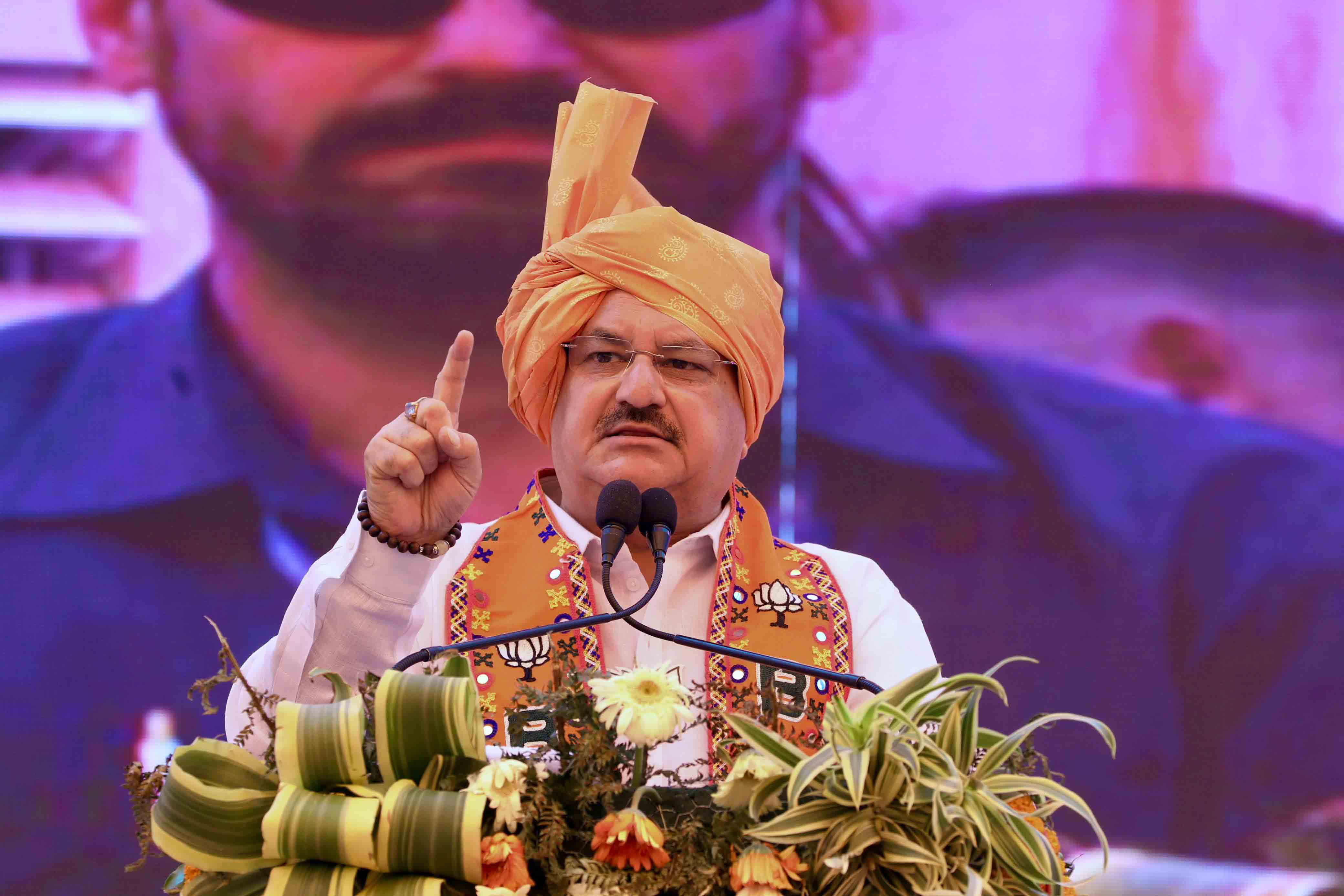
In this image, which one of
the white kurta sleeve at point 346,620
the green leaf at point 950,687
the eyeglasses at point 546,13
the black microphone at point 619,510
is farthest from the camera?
the eyeglasses at point 546,13

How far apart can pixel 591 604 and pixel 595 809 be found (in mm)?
1227

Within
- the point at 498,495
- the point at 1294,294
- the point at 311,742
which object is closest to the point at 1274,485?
the point at 1294,294

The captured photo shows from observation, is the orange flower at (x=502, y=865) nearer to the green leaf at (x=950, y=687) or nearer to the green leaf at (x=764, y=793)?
the green leaf at (x=764, y=793)

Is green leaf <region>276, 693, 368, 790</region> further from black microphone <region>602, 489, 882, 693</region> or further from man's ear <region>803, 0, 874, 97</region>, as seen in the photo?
man's ear <region>803, 0, 874, 97</region>

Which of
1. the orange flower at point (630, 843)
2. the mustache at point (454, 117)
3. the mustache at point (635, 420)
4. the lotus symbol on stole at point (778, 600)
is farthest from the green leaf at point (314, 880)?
the mustache at point (454, 117)

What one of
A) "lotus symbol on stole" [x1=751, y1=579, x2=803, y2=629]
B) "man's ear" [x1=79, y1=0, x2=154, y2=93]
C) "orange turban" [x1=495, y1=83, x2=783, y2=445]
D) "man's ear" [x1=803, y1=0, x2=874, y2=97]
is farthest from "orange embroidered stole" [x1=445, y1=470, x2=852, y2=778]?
"man's ear" [x1=79, y1=0, x2=154, y2=93]

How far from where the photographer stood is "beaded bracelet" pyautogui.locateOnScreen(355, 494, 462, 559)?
2.04 m

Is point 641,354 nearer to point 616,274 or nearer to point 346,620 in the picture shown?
point 616,274

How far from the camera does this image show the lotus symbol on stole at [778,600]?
8.52 ft

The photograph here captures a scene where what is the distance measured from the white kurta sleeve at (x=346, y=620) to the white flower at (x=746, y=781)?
92 cm

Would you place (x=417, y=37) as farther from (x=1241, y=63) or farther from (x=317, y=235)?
(x=1241, y=63)

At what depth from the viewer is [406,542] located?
6.72ft

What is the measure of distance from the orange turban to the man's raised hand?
1.59 ft

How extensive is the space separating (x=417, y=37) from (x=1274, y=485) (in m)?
2.69
